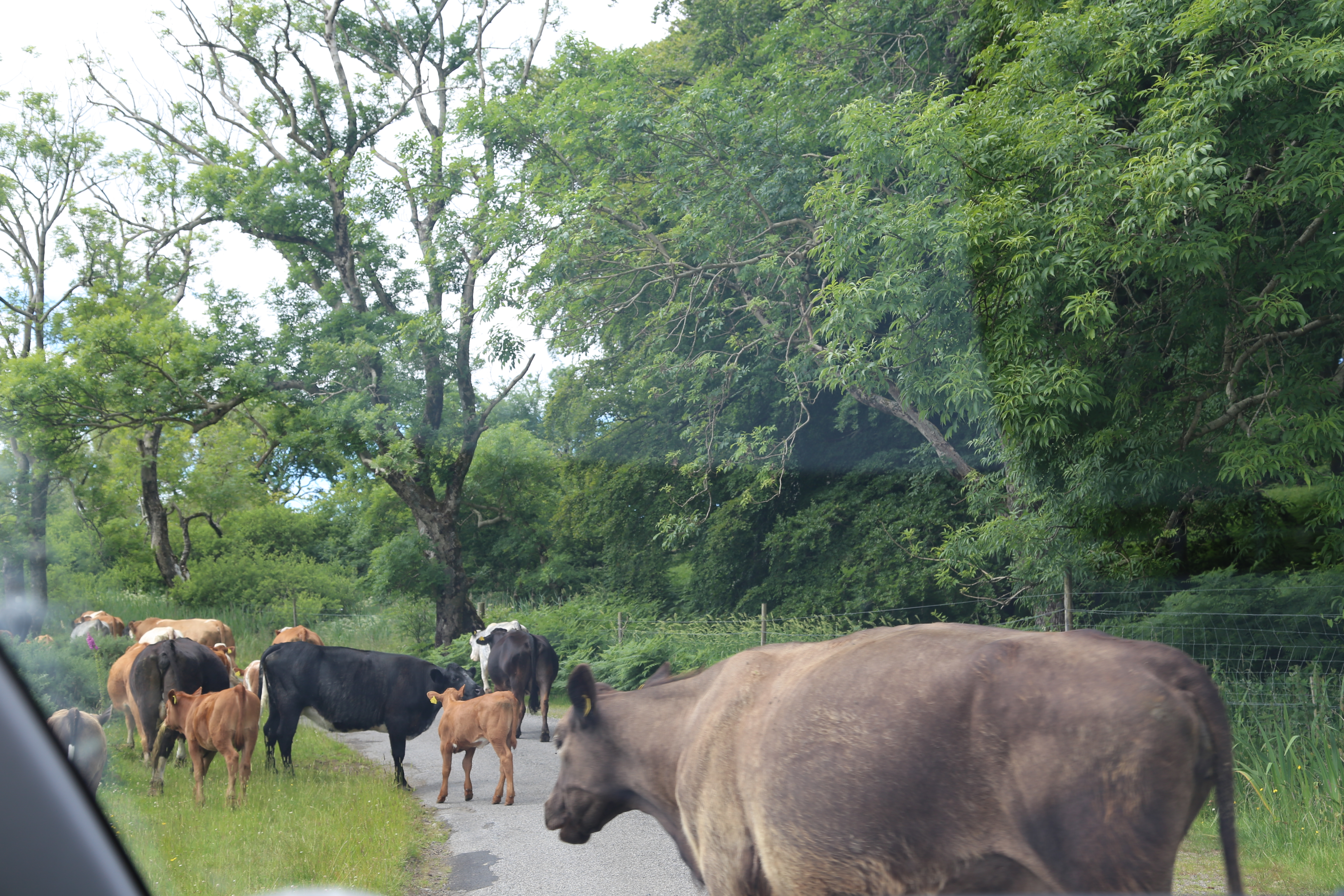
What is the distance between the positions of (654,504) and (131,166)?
12.6 metres

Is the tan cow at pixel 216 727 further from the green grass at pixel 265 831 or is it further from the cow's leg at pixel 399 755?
the cow's leg at pixel 399 755

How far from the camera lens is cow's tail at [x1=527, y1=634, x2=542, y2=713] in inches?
397

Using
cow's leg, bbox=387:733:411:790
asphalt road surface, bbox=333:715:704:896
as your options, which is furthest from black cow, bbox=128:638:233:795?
asphalt road surface, bbox=333:715:704:896

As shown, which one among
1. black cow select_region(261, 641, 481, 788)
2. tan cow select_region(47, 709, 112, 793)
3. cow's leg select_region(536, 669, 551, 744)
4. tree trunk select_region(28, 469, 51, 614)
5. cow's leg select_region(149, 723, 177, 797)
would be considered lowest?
cow's leg select_region(536, 669, 551, 744)

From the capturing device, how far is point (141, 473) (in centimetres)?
1845

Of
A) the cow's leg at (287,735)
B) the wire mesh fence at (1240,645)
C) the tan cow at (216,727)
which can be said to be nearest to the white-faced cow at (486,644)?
the wire mesh fence at (1240,645)

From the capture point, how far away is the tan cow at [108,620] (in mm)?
10203

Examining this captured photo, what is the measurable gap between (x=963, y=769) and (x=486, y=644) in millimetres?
9478

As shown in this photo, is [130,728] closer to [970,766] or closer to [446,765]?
[446,765]

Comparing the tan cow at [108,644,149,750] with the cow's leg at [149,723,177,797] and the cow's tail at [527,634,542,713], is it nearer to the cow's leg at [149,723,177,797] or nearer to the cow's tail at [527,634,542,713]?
the cow's leg at [149,723,177,797]

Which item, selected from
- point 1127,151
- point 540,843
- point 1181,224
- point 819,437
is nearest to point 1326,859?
point 540,843

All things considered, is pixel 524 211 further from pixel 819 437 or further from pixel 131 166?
pixel 131 166

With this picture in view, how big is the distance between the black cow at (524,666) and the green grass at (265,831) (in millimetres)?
3461

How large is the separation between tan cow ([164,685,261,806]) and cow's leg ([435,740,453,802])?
4.27 ft
